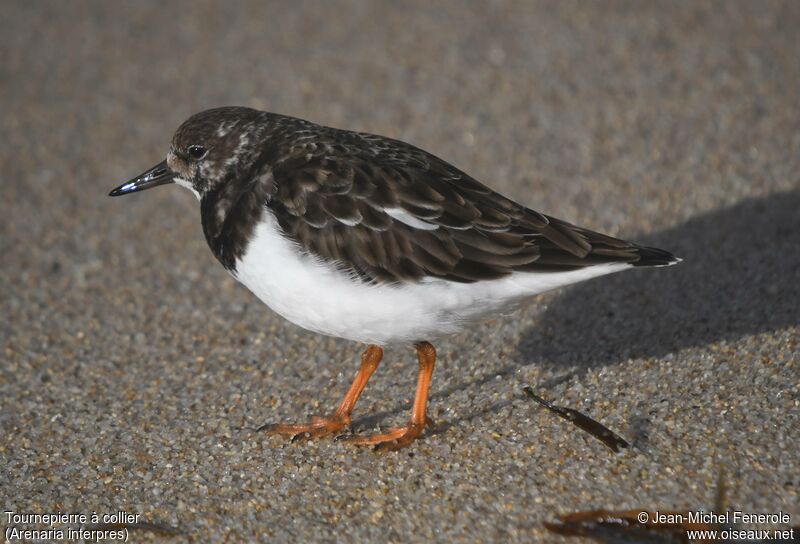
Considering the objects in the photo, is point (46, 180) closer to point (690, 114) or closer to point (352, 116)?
point (352, 116)

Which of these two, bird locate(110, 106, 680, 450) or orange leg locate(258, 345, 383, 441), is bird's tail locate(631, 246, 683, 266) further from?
orange leg locate(258, 345, 383, 441)

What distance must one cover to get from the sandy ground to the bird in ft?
1.98

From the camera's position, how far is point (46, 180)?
6.56 meters

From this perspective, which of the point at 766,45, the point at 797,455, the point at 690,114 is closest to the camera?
the point at 797,455

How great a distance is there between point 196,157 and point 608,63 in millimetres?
3821

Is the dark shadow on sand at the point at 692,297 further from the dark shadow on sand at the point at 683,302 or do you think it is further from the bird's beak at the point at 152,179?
the bird's beak at the point at 152,179

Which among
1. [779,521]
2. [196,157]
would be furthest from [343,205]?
[779,521]

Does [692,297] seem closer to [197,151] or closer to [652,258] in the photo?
[652,258]

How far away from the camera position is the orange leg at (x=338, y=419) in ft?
13.3

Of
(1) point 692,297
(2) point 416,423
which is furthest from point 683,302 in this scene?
(2) point 416,423

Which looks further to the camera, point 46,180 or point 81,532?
point 46,180

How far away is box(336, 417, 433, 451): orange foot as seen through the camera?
Answer: 3.88 metres

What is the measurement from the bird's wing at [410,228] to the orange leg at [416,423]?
52 cm

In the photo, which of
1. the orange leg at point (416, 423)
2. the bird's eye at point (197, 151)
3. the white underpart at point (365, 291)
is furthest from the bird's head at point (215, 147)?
the orange leg at point (416, 423)
